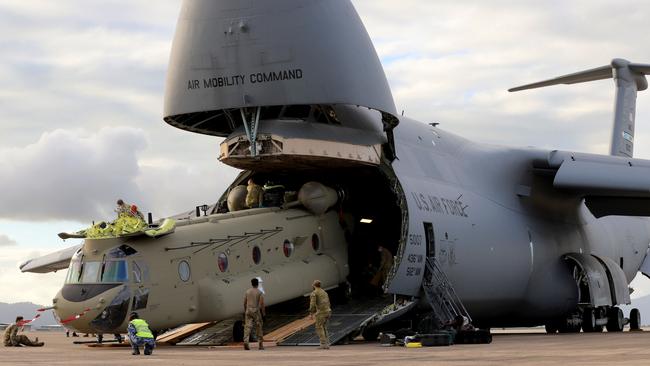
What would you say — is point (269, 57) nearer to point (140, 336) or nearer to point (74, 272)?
point (74, 272)

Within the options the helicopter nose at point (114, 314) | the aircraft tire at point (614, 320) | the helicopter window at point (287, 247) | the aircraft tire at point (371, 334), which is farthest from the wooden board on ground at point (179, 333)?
the aircraft tire at point (614, 320)

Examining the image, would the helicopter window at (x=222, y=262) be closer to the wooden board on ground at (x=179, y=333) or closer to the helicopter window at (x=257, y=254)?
the helicopter window at (x=257, y=254)

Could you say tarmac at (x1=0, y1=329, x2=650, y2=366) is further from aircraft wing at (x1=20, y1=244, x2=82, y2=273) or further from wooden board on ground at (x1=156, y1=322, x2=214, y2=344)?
aircraft wing at (x1=20, y1=244, x2=82, y2=273)

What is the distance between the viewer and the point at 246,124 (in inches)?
916

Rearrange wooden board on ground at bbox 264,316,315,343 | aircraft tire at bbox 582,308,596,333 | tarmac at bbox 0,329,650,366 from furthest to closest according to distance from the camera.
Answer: aircraft tire at bbox 582,308,596,333
wooden board on ground at bbox 264,316,315,343
tarmac at bbox 0,329,650,366

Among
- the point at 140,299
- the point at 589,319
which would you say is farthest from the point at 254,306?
the point at 589,319

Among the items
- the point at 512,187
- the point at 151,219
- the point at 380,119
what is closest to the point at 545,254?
the point at 512,187

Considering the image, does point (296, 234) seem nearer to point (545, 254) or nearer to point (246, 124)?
point (246, 124)

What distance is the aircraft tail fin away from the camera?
38.9 m

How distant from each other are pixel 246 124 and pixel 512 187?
34.9 ft

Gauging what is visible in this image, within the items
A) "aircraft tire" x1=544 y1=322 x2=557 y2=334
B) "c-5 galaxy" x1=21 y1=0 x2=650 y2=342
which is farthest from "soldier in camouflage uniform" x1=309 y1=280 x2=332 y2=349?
"aircraft tire" x1=544 y1=322 x2=557 y2=334

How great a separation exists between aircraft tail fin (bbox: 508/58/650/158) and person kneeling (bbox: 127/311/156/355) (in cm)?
2354

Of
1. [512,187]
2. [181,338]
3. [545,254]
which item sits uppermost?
[512,187]

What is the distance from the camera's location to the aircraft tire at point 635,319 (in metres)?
34.0
